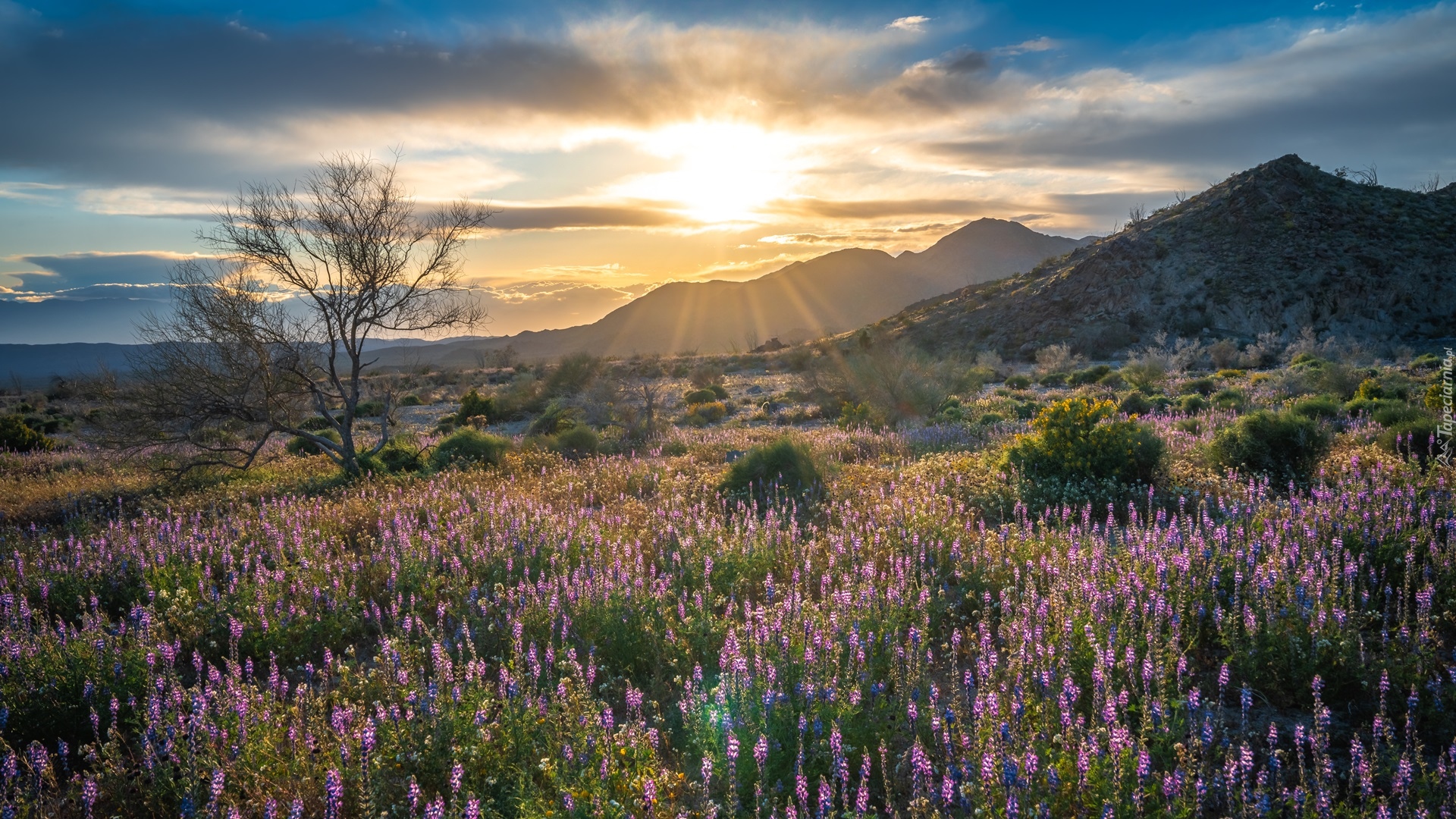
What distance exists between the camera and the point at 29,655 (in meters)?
4.65

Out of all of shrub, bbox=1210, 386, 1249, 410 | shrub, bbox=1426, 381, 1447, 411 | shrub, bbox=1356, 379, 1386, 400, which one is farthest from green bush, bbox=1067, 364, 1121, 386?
shrub, bbox=1426, 381, 1447, 411

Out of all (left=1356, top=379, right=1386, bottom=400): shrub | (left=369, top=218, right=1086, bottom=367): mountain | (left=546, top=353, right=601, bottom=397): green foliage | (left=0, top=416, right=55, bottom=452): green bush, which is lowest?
(left=1356, top=379, right=1386, bottom=400): shrub

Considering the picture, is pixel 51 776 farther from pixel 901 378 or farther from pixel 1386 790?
pixel 901 378

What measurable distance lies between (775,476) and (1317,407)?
8.75m

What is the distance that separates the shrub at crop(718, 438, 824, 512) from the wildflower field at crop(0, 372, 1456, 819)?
1.48 meters

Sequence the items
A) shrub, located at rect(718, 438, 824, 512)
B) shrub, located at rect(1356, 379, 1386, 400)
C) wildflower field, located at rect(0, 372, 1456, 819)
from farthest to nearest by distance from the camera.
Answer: shrub, located at rect(1356, 379, 1386, 400) < shrub, located at rect(718, 438, 824, 512) < wildflower field, located at rect(0, 372, 1456, 819)

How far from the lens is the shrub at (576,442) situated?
14766 millimetres

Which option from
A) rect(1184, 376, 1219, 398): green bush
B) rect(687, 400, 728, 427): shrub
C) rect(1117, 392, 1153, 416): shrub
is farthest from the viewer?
rect(687, 400, 728, 427): shrub

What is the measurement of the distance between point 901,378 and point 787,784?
A: 16443 millimetres

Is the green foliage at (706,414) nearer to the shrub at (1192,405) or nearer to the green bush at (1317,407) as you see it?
the shrub at (1192,405)

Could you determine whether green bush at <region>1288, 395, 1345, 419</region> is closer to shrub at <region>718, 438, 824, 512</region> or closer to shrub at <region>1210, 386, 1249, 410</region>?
shrub at <region>1210, 386, 1249, 410</region>

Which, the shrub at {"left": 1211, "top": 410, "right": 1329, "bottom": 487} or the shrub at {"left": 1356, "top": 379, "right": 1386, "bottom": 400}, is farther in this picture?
the shrub at {"left": 1356, "top": 379, "right": 1386, "bottom": 400}

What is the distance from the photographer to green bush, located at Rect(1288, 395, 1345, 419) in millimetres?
11523

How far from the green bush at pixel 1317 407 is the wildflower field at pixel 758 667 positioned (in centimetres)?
428
